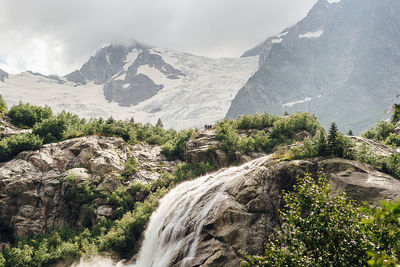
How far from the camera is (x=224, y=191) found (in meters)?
27.8

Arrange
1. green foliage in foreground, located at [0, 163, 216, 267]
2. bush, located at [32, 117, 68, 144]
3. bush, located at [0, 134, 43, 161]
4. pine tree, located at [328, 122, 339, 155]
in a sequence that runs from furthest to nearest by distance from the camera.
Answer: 1. bush, located at [32, 117, 68, 144]
2. bush, located at [0, 134, 43, 161]
3. green foliage in foreground, located at [0, 163, 216, 267]
4. pine tree, located at [328, 122, 339, 155]

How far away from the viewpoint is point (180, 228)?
91.2 feet

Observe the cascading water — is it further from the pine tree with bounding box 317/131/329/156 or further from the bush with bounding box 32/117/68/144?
the bush with bounding box 32/117/68/144

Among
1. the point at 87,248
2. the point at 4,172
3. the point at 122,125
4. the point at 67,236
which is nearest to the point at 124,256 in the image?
the point at 87,248

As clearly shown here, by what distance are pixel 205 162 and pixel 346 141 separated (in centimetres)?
2660

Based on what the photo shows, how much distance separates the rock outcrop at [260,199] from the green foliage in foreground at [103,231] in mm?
15128

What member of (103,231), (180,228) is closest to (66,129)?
(103,231)

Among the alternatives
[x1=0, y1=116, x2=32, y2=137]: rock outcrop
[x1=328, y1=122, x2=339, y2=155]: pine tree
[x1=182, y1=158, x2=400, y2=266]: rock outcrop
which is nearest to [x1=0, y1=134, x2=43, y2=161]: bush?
[x1=0, y1=116, x2=32, y2=137]: rock outcrop

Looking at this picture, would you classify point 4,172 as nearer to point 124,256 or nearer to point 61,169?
point 61,169

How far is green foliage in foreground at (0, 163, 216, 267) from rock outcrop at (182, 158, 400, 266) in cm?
1513

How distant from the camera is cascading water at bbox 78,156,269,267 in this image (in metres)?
25.1

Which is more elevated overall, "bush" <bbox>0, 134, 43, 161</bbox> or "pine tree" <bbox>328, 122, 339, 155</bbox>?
"bush" <bbox>0, 134, 43, 161</bbox>

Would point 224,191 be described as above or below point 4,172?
below

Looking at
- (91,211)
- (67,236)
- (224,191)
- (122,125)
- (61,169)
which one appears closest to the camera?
(224,191)
